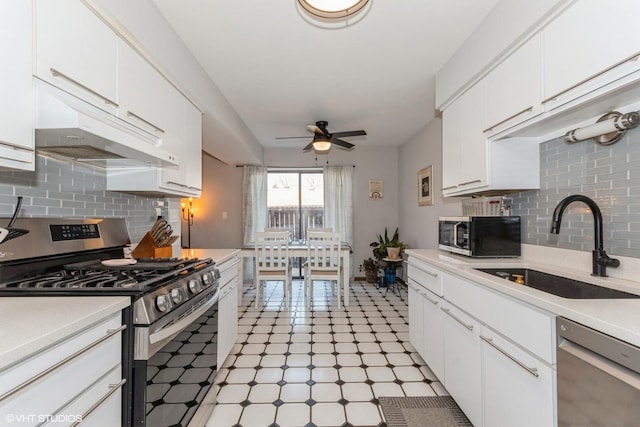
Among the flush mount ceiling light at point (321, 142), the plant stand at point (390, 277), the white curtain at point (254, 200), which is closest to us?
the flush mount ceiling light at point (321, 142)

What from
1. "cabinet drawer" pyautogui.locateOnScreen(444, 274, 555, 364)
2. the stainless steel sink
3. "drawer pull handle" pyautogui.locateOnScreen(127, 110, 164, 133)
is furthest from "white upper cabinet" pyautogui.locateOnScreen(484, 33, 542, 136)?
"drawer pull handle" pyautogui.locateOnScreen(127, 110, 164, 133)

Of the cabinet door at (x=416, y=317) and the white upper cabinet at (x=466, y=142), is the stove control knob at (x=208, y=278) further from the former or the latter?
the white upper cabinet at (x=466, y=142)

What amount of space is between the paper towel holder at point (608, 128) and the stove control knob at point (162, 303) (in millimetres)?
2072

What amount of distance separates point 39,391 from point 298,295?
3735 mm

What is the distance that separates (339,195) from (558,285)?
4.07 m

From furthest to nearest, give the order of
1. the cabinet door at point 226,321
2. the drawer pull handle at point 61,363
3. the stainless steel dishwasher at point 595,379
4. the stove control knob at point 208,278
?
the cabinet door at point 226,321, the stove control knob at point 208,278, the stainless steel dishwasher at point 595,379, the drawer pull handle at point 61,363

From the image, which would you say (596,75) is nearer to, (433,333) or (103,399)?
(433,333)

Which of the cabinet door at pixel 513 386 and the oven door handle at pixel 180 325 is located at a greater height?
the oven door handle at pixel 180 325

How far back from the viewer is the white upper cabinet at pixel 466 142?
1.93 m

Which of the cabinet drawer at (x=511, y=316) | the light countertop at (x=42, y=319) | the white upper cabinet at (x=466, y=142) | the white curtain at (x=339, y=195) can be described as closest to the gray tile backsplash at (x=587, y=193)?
the white upper cabinet at (x=466, y=142)

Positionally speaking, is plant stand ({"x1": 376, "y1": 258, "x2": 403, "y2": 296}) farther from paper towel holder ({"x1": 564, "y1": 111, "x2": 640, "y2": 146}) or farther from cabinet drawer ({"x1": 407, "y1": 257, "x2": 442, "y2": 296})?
paper towel holder ({"x1": 564, "y1": 111, "x2": 640, "y2": 146})

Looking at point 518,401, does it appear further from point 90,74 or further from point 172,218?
point 172,218

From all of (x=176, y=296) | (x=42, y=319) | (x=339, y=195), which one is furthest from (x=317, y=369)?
(x=339, y=195)

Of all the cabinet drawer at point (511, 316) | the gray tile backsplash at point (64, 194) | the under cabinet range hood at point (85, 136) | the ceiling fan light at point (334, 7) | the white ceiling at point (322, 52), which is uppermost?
the white ceiling at point (322, 52)
